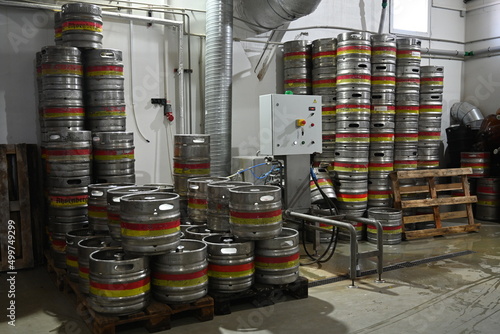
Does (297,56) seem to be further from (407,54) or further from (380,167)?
(380,167)

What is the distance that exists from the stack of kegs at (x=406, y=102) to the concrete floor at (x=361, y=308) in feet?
6.63

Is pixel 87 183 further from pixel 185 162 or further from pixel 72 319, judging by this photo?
pixel 72 319

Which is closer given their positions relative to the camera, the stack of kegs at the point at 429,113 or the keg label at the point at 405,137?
the keg label at the point at 405,137

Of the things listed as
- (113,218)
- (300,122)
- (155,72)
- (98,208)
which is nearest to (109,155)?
(98,208)

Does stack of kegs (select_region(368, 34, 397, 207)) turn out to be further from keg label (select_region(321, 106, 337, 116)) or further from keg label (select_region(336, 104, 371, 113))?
keg label (select_region(321, 106, 337, 116))

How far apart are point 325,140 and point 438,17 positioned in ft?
13.5

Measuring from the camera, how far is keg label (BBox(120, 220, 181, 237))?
11.4 feet

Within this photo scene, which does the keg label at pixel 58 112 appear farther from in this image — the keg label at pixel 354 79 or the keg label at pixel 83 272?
the keg label at pixel 354 79

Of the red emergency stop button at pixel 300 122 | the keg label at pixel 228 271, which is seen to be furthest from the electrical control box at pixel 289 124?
the keg label at pixel 228 271

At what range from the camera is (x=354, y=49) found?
6.34 metres

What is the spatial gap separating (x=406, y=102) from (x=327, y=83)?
123 cm

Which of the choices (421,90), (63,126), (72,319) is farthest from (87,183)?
(421,90)

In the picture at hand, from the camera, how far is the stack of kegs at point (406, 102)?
22.3ft

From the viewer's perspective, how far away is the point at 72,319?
3.81 m
